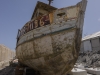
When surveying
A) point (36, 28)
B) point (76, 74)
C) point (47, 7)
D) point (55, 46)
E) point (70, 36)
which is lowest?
point (76, 74)

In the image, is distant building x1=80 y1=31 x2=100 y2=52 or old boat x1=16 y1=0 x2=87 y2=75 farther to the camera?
distant building x1=80 y1=31 x2=100 y2=52

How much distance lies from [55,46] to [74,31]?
35.0 inches

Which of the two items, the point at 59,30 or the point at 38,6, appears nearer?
the point at 59,30

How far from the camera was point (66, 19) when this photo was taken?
451 cm

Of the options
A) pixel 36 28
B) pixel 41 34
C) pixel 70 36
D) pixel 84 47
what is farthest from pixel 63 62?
pixel 84 47

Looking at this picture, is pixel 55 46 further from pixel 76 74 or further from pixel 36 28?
pixel 76 74

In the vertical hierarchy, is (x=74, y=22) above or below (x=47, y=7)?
below

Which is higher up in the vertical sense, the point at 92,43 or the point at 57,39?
the point at 92,43

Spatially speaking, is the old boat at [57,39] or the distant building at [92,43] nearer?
the old boat at [57,39]

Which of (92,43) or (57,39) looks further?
(92,43)

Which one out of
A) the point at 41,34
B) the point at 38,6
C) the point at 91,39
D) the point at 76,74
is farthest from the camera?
the point at 91,39

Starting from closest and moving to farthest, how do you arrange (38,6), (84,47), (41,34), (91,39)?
(41,34)
(38,6)
(91,39)
(84,47)

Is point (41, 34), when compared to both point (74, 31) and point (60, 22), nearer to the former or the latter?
point (60, 22)

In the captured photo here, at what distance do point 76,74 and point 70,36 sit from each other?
2.11 metres
